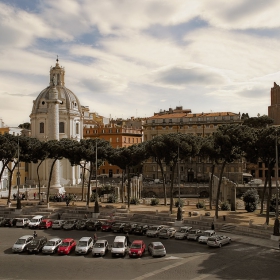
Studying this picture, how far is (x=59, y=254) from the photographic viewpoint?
3181 centimetres

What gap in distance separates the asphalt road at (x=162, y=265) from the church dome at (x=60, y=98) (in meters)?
60.8

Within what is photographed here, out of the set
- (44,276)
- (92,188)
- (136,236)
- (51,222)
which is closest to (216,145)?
(136,236)

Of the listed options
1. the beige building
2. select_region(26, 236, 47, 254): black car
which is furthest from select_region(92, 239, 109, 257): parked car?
the beige building

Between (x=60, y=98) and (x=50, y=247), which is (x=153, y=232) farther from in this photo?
(x=60, y=98)

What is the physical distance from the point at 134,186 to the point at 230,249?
47.6m

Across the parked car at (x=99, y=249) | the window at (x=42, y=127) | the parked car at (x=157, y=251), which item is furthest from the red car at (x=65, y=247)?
the window at (x=42, y=127)

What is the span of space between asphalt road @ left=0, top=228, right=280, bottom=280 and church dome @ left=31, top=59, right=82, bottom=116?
200ft

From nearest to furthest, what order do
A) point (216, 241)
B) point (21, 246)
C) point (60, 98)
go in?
1. point (21, 246)
2. point (216, 241)
3. point (60, 98)

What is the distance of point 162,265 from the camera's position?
29.0 meters

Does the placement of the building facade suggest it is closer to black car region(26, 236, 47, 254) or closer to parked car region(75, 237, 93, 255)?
black car region(26, 236, 47, 254)

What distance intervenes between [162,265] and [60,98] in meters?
69.7

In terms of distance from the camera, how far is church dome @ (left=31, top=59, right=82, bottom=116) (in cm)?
9288

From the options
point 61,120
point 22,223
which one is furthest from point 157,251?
point 61,120

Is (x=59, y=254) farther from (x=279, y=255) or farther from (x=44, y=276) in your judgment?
(x=279, y=255)
